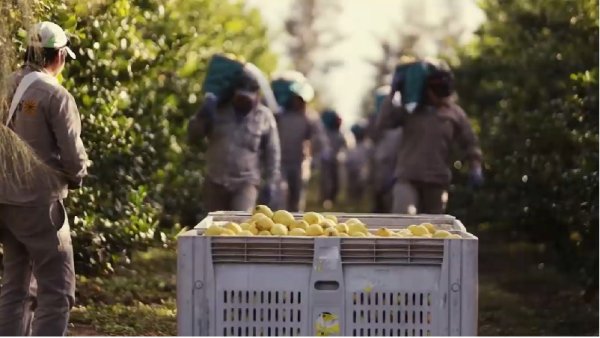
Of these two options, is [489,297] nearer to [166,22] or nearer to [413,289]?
[166,22]

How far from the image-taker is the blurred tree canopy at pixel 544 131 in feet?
37.7

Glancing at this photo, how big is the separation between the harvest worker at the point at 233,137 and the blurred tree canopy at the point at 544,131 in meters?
2.41

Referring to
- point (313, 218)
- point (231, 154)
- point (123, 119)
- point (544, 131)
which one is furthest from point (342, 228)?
point (544, 131)

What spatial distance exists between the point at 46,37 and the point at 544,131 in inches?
228

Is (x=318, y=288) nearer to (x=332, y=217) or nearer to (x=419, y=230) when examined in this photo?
(x=419, y=230)

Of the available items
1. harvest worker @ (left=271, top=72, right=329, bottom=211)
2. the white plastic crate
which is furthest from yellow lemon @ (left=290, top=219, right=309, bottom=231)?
harvest worker @ (left=271, top=72, right=329, bottom=211)

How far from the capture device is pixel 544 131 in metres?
12.6

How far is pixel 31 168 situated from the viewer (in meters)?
7.66

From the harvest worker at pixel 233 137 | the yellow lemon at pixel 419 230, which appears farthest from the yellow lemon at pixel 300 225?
the harvest worker at pixel 233 137

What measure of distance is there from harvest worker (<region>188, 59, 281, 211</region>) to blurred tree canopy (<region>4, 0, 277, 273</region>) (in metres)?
0.43

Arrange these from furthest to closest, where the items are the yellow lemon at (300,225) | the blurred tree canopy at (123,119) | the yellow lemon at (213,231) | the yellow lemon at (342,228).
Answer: the blurred tree canopy at (123,119) < the yellow lemon at (300,225) < the yellow lemon at (342,228) < the yellow lemon at (213,231)

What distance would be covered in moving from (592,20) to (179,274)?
22.2ft

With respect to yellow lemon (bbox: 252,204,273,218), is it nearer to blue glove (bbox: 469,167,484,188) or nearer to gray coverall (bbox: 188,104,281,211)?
gray coverall (bbox: 188,104,281,211)

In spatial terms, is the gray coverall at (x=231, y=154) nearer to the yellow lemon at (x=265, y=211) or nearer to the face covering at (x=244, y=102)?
the face covering at (x=244, y=102)
